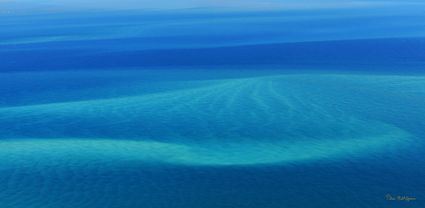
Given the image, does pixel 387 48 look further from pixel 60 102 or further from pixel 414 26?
pixel 60 102

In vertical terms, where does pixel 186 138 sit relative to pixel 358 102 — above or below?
below

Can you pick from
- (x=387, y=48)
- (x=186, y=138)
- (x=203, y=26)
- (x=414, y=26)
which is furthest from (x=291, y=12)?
(x=186, y=138)

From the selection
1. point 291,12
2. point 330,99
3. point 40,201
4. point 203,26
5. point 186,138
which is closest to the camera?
point 40,201

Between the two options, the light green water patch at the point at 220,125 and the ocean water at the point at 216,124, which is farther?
the light green water patch at the point at 220,125

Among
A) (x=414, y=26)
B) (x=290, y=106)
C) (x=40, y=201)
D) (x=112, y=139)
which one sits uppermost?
(x=414, y=26)
